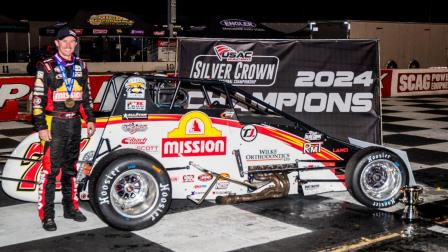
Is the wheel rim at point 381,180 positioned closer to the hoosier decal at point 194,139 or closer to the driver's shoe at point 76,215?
the hoosier decal at point 194,139

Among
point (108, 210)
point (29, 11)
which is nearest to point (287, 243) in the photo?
point (108, 210)

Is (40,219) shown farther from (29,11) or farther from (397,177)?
(29,11)

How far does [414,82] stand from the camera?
2045 centimetres

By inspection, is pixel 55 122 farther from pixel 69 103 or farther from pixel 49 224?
pixel 49 224

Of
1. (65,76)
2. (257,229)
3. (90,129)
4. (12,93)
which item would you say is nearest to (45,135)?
(90,129)

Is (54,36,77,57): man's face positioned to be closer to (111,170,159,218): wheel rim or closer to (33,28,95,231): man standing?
(33,28,95,231): man standing

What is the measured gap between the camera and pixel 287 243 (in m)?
4.98

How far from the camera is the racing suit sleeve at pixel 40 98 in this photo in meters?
5.06

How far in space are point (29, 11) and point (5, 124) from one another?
100ft

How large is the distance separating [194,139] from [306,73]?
129 inches

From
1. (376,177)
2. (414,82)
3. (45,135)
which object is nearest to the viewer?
(45,135)

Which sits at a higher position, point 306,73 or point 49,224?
point 306,73

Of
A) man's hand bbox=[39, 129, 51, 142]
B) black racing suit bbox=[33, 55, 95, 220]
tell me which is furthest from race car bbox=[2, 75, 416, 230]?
man's hand bbox=[39, 129, 51, 142]

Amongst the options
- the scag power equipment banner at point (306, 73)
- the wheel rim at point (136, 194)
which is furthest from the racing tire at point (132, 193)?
the scag power equipment banner at point (306, 73)
